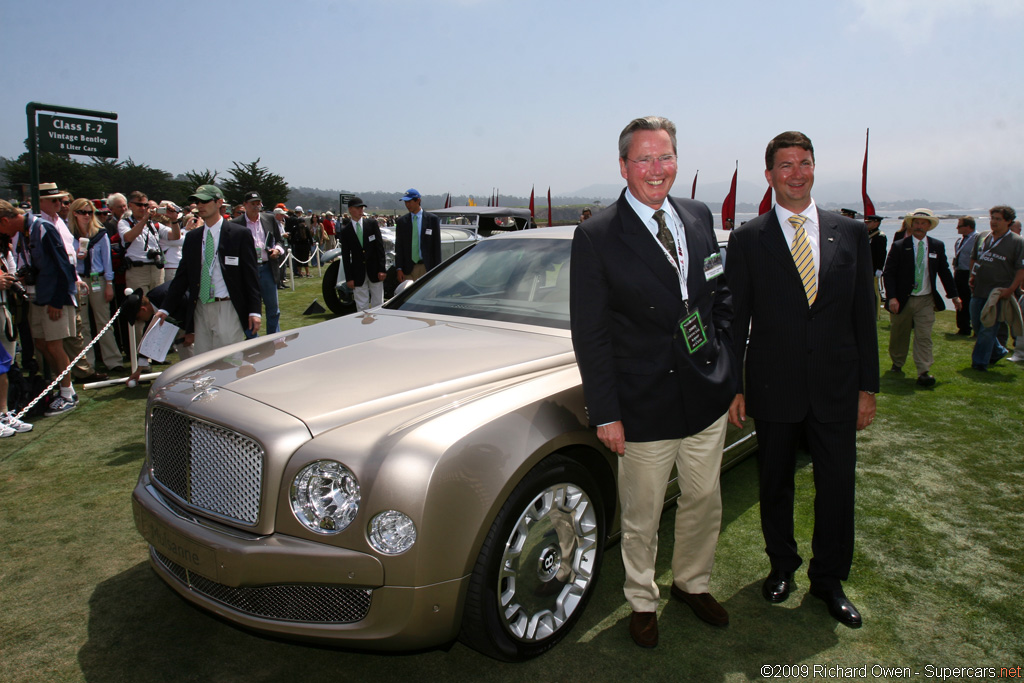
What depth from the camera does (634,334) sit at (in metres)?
2.43

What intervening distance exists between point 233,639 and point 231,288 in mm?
Answer: 2985

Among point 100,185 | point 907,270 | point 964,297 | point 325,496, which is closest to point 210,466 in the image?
point 325,496

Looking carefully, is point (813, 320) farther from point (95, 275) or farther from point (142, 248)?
point (95, 275)

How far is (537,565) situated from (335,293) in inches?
372

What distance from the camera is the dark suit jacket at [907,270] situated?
7020mm

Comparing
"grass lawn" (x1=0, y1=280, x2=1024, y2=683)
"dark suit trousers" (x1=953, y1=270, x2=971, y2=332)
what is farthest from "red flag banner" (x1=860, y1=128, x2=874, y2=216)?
"grass lawn" (x1=0, y1=280, x2=1024, y2=683)

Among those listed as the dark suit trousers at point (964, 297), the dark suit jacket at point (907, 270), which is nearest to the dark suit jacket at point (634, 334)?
the dark suit jacket at point (907, 270)

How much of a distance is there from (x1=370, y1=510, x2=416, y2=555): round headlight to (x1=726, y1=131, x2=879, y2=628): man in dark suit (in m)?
1.56

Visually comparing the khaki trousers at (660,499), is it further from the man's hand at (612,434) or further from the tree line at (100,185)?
the tree line at (100,185)

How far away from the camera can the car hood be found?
2.48 metres

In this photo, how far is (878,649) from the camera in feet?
8.63

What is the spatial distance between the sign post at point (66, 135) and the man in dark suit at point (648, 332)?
794cm

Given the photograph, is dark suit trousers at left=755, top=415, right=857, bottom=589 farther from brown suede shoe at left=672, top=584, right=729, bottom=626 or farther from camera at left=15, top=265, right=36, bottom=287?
camera at left=15, top=265, right=36, bottom=287

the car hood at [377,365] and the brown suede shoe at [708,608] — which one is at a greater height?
the car hood at [377,365]
